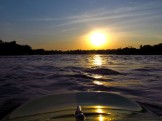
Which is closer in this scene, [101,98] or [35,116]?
[35,116]

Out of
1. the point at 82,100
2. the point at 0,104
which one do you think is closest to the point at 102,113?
the point at 82,100

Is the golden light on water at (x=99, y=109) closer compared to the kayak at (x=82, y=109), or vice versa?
the kayak at (x=82, y=109)

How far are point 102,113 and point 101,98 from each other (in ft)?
3.66

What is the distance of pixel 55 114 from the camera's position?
3.94 metres

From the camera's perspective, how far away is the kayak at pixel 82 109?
371cm

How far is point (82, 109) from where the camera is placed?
409 cm

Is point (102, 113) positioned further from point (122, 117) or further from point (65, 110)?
point (65, 110)

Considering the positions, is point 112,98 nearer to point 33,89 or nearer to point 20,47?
point 33,89

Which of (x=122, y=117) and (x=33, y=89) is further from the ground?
(x=122, y=117)

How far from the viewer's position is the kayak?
371cm

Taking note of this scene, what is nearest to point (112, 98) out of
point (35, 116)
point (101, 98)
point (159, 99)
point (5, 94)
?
point (101, 98)

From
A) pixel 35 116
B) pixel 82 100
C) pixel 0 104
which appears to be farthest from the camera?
pixel 0 104

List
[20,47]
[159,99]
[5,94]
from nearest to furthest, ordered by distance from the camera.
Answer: [159,99]
[5,94]
[20,47]

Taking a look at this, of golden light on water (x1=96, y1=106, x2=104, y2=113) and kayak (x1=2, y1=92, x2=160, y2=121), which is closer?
kayak (x1=2, y1=92, x2=160, y2=121)
